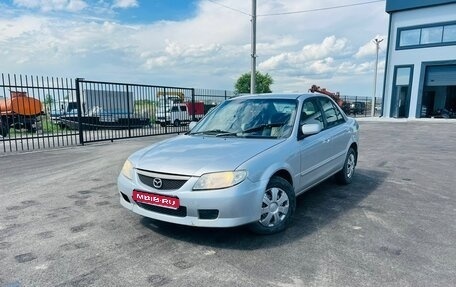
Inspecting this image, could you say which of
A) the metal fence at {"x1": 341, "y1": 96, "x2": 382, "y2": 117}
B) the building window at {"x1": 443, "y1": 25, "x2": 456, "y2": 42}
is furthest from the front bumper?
the metal fence at {"x1": 341, "y1": 96, "x2": 382, "y2": 117}

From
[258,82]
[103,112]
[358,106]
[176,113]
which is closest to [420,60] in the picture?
[358,106]

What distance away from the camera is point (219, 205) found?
3156mm

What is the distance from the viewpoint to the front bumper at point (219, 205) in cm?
316

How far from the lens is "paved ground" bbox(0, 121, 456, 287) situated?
2.86m

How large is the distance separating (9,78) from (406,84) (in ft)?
93.7

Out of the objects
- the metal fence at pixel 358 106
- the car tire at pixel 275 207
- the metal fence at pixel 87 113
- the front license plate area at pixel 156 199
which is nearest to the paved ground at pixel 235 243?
the car tire at pixel 275 207

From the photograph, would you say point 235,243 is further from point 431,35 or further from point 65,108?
point 431,35

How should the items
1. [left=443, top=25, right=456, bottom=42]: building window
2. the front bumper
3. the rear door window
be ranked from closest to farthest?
the front bumper < the rear door window < [left=443, top=25, right=456, bottom=42]: building window

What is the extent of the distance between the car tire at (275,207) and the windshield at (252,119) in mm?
699

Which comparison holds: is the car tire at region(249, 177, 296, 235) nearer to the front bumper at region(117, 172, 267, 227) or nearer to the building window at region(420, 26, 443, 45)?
the front bumper at region(117, 172, 267, 227)

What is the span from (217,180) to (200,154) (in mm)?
472

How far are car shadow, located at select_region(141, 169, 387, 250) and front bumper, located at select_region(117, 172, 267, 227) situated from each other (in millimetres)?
365

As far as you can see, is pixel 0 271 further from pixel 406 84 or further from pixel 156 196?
pixel 406 84

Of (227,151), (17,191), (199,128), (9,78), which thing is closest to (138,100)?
(9,78)
